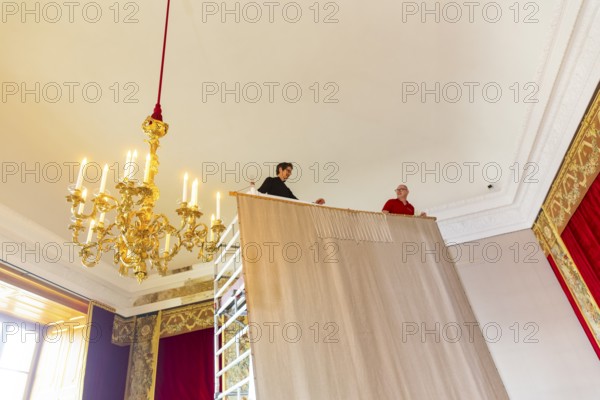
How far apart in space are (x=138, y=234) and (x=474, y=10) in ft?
9.95

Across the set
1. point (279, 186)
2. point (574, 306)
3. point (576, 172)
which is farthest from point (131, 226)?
point (574, 306)

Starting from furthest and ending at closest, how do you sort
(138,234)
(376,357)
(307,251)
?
(307,251) < (376,357) < (138,234)

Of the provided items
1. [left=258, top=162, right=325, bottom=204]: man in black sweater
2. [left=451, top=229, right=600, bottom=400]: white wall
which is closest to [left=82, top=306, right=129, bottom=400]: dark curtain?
[left=258, top=162, right=325, bottom=204]: man in black sweater

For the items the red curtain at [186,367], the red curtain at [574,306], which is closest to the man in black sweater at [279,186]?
the red curtain at [186,367]

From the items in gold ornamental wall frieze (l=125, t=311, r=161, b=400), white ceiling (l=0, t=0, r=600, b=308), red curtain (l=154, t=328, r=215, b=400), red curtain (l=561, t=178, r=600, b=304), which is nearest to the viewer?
white ceiling (l=0, t=0, r=600, b=308)

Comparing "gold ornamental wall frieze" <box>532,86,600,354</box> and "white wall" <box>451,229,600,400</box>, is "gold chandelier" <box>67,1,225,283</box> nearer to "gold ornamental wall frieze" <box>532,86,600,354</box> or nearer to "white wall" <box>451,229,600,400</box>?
"gold ornamental wall frieze" <box>532,86,600,354</box>

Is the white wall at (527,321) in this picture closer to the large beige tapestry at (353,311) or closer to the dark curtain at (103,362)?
the large beige tapestry at (353,311)

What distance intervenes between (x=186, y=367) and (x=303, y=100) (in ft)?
12.7

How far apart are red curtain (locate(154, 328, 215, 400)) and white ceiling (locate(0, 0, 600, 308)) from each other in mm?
1733

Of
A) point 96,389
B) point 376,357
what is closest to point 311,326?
point 376,357

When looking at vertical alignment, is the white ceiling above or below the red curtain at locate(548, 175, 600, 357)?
above

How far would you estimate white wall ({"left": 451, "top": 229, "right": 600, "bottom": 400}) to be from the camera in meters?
4.46

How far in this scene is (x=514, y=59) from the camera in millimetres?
3721

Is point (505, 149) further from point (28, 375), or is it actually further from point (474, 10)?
point (28, 375)
